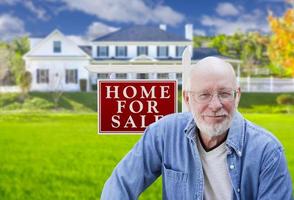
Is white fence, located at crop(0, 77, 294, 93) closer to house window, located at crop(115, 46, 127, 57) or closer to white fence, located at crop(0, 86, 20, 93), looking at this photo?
white fence, located at crop(0, 86, 20, 93)

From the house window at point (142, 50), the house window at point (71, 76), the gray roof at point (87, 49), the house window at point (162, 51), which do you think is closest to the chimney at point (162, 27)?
the house window at point (162, 51)

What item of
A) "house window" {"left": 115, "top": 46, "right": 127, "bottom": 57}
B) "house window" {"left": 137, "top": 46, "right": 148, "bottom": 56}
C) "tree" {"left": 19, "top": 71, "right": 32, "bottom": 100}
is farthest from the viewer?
"tree" {"left": 19, "top": 71, "right": 32, "bottom": 100}

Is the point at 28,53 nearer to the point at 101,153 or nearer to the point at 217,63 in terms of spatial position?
the point at 101,153

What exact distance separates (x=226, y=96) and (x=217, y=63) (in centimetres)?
9

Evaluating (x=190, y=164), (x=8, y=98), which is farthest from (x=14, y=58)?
(x=190, y=164)

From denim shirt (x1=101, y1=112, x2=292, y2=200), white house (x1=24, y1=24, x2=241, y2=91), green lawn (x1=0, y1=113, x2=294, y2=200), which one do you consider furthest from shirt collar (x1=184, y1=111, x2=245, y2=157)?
white house (x1=24, y1=24, x2=241, y2=91)

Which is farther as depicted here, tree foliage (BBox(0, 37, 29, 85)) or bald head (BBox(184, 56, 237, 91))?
tree foliage (BBox(0, 37, 29, 85))

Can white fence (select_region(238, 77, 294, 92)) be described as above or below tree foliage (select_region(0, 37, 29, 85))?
below

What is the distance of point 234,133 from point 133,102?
3.45 ft

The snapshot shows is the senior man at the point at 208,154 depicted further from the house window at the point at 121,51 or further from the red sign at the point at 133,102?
the house window at the point at 121,51

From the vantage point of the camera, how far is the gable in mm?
6225

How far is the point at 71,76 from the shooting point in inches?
249

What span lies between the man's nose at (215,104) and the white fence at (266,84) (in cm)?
446

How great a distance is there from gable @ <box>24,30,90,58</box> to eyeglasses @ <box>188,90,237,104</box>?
4.48m
